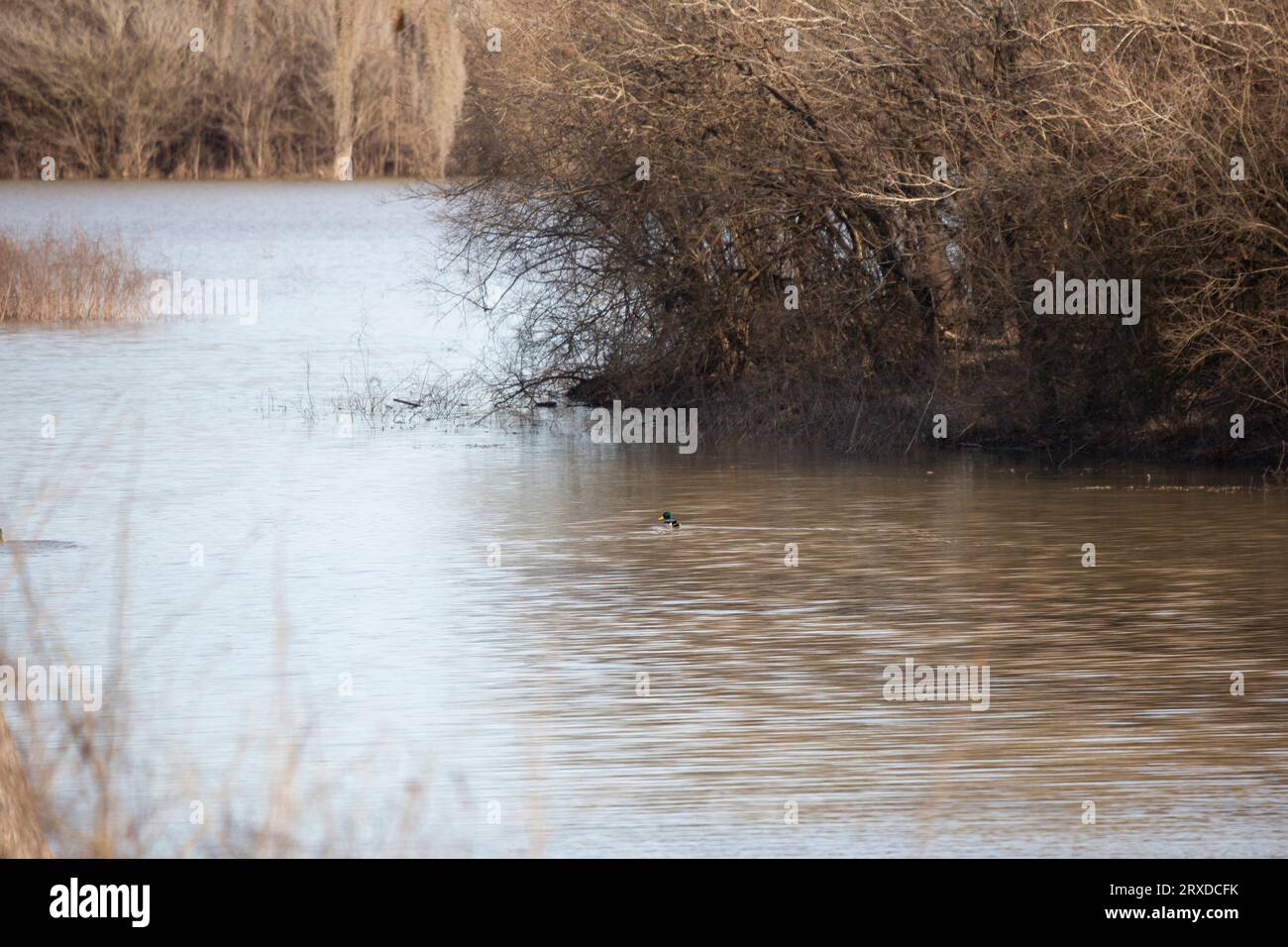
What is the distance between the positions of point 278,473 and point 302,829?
11.5 metres

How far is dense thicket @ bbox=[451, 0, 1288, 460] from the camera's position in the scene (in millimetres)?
17828

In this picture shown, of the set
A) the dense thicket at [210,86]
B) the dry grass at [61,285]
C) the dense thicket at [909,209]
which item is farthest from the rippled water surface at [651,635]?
the dense thicket at [210,86]

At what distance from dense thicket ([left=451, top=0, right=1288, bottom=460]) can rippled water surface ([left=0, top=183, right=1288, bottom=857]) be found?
0.77m

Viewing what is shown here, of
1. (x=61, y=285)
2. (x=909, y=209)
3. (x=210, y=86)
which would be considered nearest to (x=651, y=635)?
(x=909, y=209)

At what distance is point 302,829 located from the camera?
880 centimetres

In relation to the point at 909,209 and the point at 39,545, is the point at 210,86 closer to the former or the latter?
the point at 909,209

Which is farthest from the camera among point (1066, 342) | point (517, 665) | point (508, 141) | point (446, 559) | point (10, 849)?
point (508, 141)

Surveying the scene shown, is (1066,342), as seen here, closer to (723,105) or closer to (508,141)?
(723,105)

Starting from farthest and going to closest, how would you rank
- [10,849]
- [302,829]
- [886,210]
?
[886,210] < [302,829] < [10,849]

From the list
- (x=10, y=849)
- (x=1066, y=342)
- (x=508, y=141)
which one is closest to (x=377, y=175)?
(x=508, y=141)

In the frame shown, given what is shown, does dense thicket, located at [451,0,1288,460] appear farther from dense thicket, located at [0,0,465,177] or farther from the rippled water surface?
dense thicket, located at [0,0,465,177]

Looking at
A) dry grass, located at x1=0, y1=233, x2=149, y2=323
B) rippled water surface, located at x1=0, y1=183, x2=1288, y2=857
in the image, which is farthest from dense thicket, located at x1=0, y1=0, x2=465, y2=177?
rippled water surface, located at x1=0, y1=183, x2=1288, y2=857

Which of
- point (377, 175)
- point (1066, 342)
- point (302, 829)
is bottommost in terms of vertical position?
point (302, 829)

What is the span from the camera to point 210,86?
78250 millimetres
